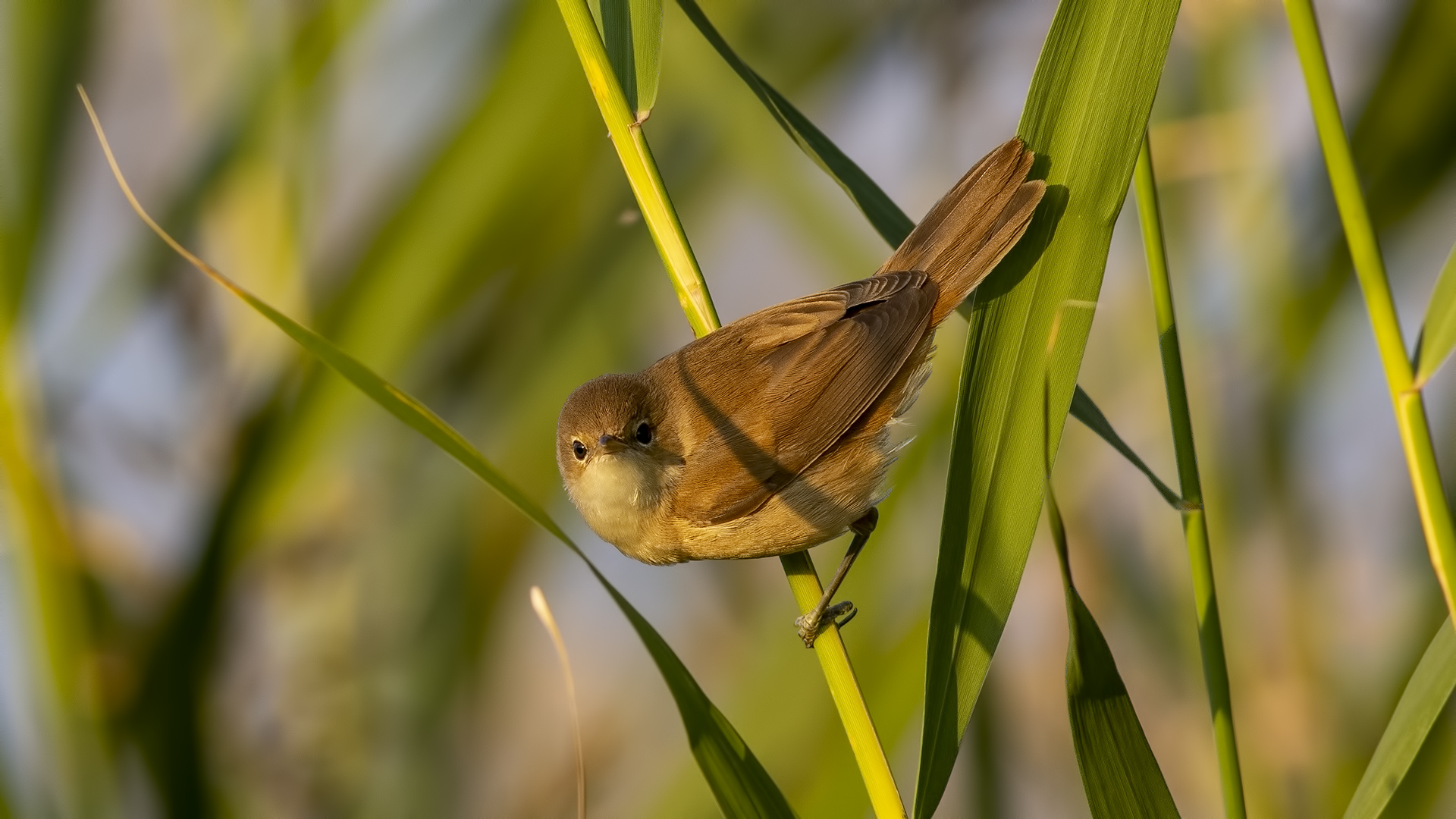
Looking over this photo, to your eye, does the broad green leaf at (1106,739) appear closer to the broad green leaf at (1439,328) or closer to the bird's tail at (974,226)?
the broad green leaf at (1439,328)

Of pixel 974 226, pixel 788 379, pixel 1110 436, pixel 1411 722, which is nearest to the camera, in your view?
pixel 1411 722

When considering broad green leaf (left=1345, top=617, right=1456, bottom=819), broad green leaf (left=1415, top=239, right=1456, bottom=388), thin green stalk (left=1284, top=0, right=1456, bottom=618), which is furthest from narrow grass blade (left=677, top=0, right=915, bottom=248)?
broad green leaf (left=1345, top=617, right=1456, bottom=819)

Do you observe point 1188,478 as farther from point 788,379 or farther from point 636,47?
point 636,47

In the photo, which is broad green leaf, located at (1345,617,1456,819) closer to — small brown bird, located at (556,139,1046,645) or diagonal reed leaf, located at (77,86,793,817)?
diagonal reed leaf, located at (77,86,793,817)

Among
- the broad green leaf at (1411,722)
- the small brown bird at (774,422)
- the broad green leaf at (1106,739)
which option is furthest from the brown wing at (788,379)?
the broad green leaf at (1411,722)

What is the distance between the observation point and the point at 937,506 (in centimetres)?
211

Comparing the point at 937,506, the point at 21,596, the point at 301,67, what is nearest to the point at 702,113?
the point at 301,67

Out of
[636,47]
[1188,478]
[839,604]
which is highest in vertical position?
[636,47]

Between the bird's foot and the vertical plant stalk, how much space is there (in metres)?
0.02

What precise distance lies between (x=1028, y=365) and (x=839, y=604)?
712 millimetres

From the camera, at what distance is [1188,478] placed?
47.3 inches

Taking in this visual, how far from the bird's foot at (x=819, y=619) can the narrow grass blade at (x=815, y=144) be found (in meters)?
0.55

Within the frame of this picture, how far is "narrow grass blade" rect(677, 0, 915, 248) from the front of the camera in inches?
51.1

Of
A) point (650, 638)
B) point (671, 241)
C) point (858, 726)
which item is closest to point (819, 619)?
point (858, 726)
